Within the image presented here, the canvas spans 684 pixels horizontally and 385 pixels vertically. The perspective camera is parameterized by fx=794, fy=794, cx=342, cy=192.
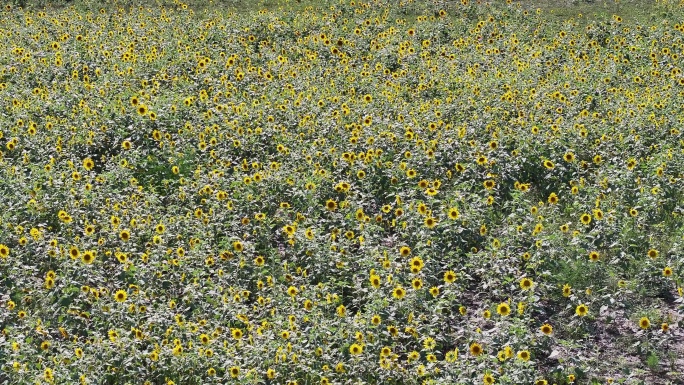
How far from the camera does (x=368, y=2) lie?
1766 centimetres

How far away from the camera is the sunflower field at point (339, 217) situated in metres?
5.96

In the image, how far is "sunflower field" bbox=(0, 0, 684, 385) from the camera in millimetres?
5961

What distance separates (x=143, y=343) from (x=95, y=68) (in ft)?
24.6

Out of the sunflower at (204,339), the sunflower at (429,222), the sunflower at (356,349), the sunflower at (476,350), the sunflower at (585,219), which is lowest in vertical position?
the sunflower at (204,339)

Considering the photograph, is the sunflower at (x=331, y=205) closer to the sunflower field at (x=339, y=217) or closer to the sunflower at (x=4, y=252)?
the sunflower field at (x=339, y=217)

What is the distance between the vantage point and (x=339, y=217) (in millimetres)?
8039

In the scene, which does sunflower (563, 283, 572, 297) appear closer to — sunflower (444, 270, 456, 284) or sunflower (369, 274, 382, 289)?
sunflower (444, 270, 456, 284)

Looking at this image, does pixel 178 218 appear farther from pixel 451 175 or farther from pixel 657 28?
pixel 657 28

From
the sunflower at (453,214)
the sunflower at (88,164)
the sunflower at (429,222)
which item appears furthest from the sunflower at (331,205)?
the sunflower at (88,164)

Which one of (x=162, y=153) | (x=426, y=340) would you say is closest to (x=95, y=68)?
(x=162, y=153)

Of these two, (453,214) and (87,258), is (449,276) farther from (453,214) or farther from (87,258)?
(87,258)

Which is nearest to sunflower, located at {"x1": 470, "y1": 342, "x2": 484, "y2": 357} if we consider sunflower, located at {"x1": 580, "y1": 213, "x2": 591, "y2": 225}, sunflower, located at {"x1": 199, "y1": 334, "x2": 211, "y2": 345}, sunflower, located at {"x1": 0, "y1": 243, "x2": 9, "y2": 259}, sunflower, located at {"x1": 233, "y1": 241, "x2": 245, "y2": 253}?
sunflower, located at {"x1": 199, "y1": 334, "x2": 211, "y2": 345}

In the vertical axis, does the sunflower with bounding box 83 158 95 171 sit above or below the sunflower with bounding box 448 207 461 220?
below

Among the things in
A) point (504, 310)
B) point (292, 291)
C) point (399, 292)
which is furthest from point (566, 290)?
point (292, 291)
